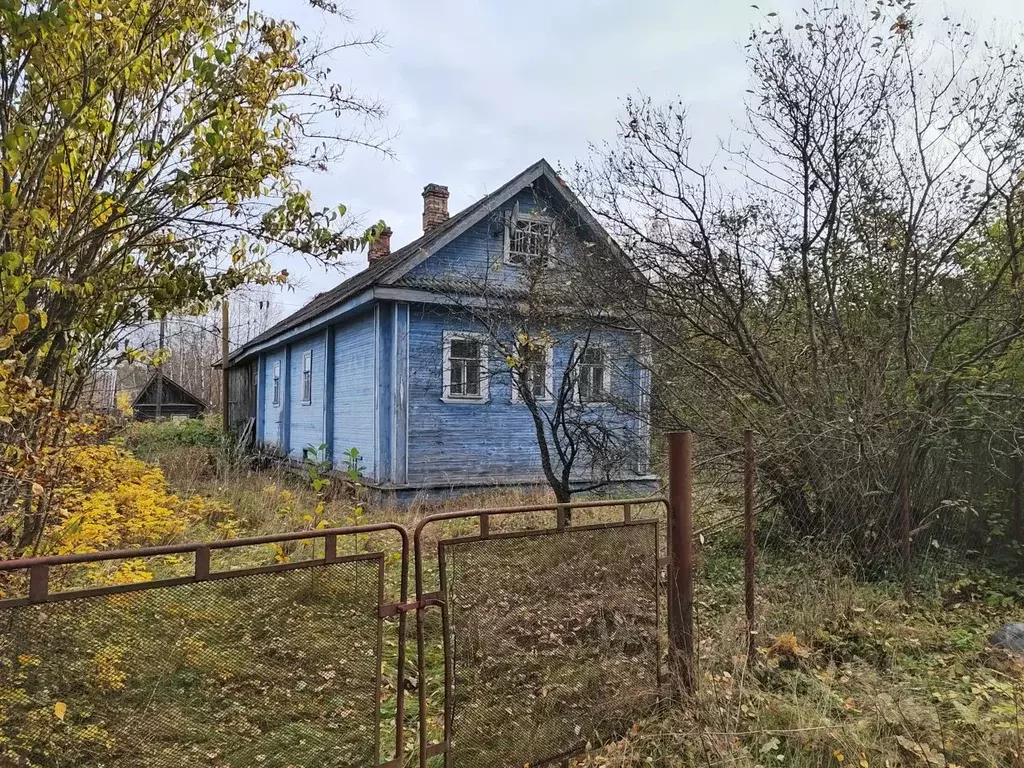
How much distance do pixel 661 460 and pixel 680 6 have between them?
16.6 feet

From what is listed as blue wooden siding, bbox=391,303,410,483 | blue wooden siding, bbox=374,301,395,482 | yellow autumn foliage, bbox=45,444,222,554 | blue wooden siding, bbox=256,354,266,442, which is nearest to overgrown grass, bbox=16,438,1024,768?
yellow autumn foliage, bbox=45,444,222,554

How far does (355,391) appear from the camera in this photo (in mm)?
13453

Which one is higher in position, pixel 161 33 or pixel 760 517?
pixel 161 33

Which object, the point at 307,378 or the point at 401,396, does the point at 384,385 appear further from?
the point at 307,378

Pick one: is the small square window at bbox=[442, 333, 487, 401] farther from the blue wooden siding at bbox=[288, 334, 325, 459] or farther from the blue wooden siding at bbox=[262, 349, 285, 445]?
the blue wooden siding at bbox=[262, 349, 285, 445]

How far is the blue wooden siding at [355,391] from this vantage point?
12.6 metres

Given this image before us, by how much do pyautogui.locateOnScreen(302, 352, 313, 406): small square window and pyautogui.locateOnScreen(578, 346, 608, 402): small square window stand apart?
9.27m

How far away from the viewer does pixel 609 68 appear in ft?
26.9

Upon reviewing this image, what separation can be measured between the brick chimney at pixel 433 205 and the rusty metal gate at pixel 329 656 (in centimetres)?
1370

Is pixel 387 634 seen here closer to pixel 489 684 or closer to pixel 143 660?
pixel 489 684

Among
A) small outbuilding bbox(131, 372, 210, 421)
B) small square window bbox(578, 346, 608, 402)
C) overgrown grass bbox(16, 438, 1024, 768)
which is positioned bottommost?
overgrown grass bbox(16, 438, 1024, 768)

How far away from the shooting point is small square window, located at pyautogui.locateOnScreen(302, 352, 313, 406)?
16.5 meters

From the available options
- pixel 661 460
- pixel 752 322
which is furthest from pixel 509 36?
pixel 661 460

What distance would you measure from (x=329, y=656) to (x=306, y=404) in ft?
49.4
